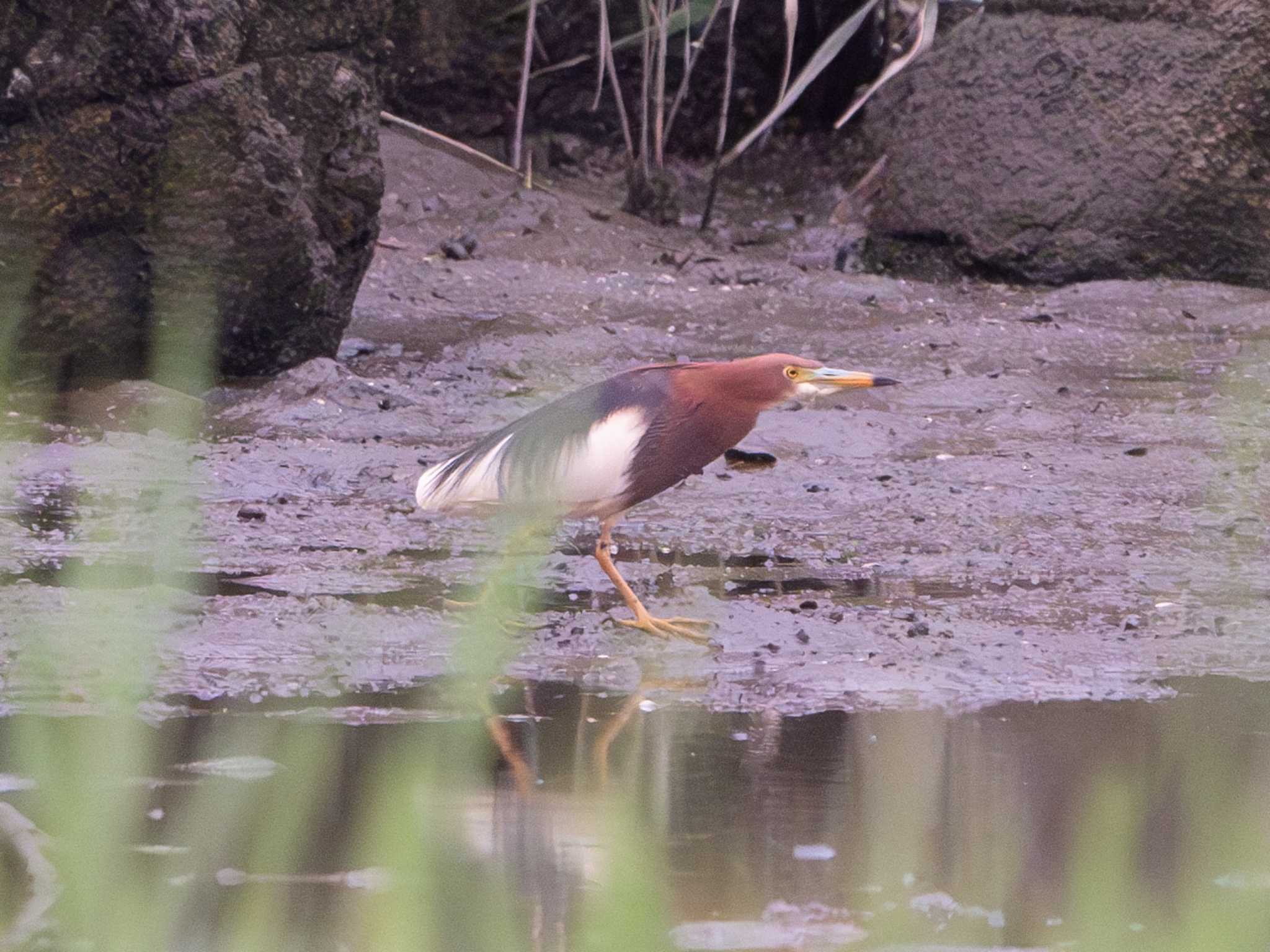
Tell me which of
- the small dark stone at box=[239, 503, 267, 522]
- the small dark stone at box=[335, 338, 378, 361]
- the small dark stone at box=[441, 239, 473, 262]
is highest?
the small dark stone at box=[441, 239, 473, 262]

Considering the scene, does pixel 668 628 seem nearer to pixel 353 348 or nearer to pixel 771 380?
pixel 771 380

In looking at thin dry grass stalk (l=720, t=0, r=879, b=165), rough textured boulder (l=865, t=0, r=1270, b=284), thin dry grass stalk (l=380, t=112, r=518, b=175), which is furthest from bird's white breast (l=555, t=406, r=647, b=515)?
rough textured boulder (l=865, t=0, r=1270, b=284)

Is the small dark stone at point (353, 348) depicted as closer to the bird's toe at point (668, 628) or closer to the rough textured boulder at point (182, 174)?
the rough textured boulder at point (182, 174)

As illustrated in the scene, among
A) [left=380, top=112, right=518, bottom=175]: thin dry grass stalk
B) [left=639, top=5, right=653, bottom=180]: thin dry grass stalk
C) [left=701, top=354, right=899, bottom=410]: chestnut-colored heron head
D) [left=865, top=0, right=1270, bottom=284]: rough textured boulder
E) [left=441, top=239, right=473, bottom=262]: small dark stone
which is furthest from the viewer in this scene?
[left=380, top=112, right=518, bottom=175]: thin dry grass stalk

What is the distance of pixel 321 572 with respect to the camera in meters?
3.84

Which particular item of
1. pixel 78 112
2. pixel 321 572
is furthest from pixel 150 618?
pixel 78 112

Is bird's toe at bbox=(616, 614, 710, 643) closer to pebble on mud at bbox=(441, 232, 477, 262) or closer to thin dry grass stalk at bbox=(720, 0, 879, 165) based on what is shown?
thin dry grass stalk at bbox=(720, 0, 879, 165)

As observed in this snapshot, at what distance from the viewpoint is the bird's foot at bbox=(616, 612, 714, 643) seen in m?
3.46

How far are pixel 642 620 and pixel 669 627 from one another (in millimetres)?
62

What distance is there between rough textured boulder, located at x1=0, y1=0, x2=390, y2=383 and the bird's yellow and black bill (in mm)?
2195

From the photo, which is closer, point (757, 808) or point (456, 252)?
point (757, 808)

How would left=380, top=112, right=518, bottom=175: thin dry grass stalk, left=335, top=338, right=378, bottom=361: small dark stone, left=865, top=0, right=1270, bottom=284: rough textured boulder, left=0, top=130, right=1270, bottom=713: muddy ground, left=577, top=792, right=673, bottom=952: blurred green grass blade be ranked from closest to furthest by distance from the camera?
left=577, top=792, right=673, bottom=952: blurred green grass blade → left=0, top=130, right=1270, bottom=713: muddy ground → left=335, top=338, right=378, bottom=361: small dark stone → left=865, top=0, right=1270, bottom=284: rough textured boulder → left=380, top=112, right=518, bottom=175: thin dry grass stalk

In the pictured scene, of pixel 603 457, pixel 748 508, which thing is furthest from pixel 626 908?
pixel 748 508

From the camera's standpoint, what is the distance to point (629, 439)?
3.53 meters
